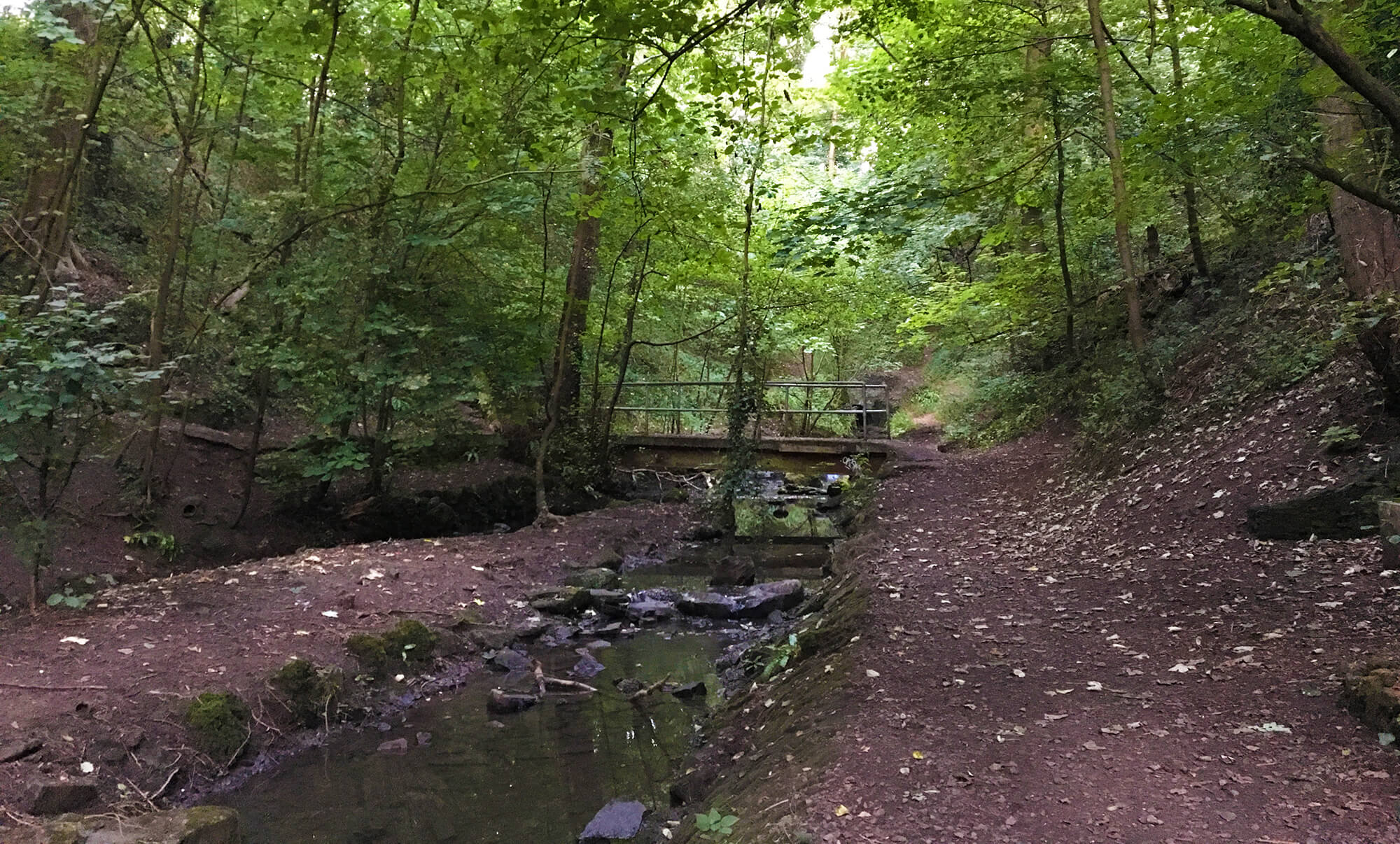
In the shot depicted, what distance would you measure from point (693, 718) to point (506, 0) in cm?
1035

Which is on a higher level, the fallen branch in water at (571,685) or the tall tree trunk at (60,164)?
the tall tree trunk at (60,164)

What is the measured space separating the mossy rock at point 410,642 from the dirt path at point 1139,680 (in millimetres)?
3705

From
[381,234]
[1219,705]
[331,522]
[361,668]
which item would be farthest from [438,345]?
[1219,705]

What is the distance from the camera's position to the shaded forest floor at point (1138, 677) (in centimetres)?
289

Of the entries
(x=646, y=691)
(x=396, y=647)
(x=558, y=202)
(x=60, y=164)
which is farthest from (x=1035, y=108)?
(x=60, y=164)

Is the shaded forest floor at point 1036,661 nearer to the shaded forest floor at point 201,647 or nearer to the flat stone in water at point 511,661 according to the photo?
the shaded forest floor at point 201,647

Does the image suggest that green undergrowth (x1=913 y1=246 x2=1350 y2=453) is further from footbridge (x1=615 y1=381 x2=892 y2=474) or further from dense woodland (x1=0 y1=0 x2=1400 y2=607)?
footbridge (x1=615 y1=381 x2=892 y2=474)

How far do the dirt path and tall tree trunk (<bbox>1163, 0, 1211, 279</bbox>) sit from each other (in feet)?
11.7

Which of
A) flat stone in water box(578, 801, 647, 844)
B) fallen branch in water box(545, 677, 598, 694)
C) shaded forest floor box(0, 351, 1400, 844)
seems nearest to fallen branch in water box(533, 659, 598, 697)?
fallen branch in water box(545, 677, 598, 694)

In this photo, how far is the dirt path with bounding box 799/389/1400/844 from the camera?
288 cm

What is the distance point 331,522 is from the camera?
34.6ft

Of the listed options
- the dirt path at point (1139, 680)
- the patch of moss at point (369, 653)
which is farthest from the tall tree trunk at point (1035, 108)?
the patch of moss at point (369, 653)

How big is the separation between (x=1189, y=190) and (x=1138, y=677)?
850 cm

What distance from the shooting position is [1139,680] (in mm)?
4035
